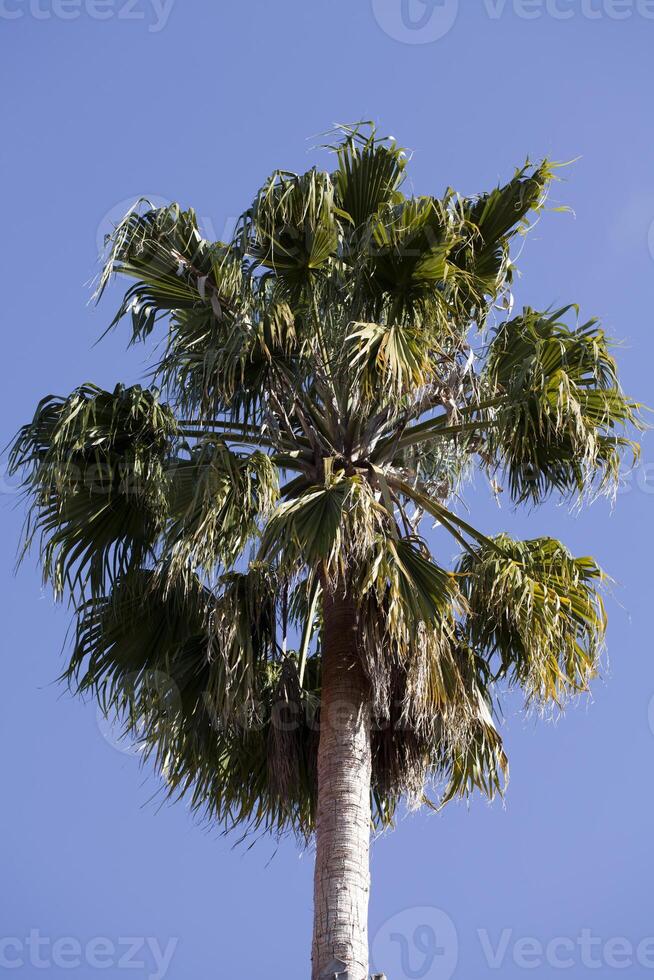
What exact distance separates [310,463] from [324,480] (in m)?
0.47

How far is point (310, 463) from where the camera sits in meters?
9.12

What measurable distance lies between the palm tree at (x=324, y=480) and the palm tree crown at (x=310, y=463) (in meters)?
0.02

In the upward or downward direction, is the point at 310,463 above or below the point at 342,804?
above

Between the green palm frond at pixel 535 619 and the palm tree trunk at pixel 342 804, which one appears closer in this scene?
the palm tree trunk at pixel 342 804

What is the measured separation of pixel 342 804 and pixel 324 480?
1.90m

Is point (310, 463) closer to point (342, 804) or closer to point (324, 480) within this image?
point (324, 480)

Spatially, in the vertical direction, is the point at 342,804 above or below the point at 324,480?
below

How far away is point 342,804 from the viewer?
7.96m

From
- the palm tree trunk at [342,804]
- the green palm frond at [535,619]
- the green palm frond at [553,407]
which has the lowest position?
the palm tree trunk at [342,804]

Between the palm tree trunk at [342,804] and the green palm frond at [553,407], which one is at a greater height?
the green palm frond at [553,407]

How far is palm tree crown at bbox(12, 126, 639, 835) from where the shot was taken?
8.55 m

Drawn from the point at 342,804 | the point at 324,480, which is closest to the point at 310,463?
the point at 324,480

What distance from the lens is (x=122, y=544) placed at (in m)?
9.13

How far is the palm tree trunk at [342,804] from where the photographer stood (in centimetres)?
748
